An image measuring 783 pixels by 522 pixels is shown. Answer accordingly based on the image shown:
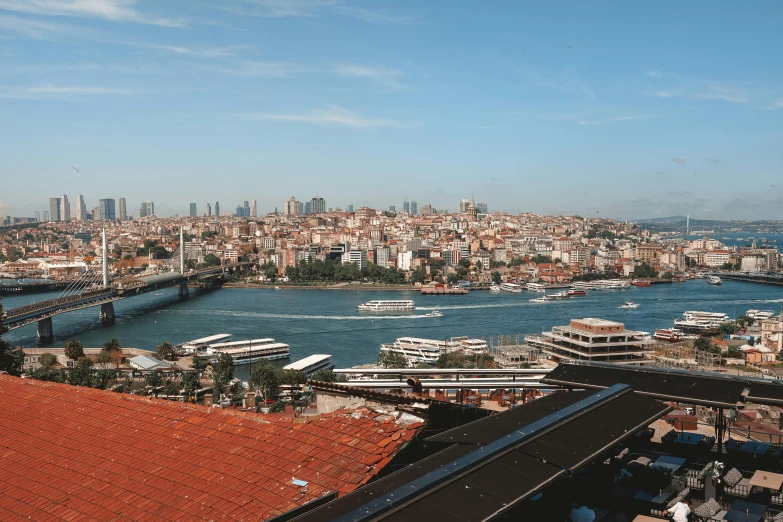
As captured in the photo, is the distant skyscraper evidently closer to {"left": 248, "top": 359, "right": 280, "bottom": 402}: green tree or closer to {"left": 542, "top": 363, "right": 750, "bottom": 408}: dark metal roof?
{"left": 248, "top": 359, "right": 280, "bottom": 402}: green tree

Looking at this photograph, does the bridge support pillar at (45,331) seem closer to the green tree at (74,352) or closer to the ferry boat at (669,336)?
the green tree at (74,352)

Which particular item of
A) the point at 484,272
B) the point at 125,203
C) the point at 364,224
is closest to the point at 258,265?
the point at 484,272

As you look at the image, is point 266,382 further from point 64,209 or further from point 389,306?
point 64,209

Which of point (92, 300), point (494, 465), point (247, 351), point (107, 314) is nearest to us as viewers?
point (494, 465)

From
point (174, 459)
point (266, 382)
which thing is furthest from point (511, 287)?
point (174, 459)

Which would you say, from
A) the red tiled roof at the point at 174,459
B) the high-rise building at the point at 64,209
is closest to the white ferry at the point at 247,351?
the red tiled roof at the point at 174,459

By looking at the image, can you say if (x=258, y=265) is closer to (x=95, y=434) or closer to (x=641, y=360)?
(x=641, y=360)
